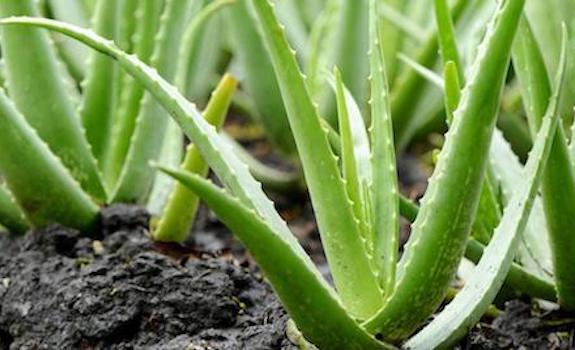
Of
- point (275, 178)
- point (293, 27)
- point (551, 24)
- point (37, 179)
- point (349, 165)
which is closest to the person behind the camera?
point (349, 165)

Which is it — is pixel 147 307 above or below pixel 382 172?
below

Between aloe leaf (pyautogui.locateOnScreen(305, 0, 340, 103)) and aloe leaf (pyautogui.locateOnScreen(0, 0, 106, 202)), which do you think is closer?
aloe leaf (pyautogui.locateOnScreen(0, 0, 106, 202))

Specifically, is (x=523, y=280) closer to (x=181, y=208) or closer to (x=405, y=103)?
(x=181, y=208)

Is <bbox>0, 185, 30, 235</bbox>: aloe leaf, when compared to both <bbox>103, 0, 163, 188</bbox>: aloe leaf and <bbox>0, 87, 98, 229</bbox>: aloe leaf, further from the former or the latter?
<bbox>103, 0, 163, 188</bbox>: aloe leaf

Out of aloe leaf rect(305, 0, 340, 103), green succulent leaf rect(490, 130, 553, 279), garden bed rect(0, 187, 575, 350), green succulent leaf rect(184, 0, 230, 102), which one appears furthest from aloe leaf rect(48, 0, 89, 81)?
green succulent leaf rect(490, 130, 553, 279)

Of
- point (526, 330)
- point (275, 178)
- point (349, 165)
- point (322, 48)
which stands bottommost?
point (275, 178)

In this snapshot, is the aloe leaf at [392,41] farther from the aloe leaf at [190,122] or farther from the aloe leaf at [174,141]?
the aloe leaf at [190,122]

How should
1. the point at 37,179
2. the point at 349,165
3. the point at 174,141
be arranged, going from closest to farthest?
the point at 349,165 < the point at 37,179 < the point at 174,141

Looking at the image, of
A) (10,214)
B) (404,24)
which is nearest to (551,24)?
(404,24)
